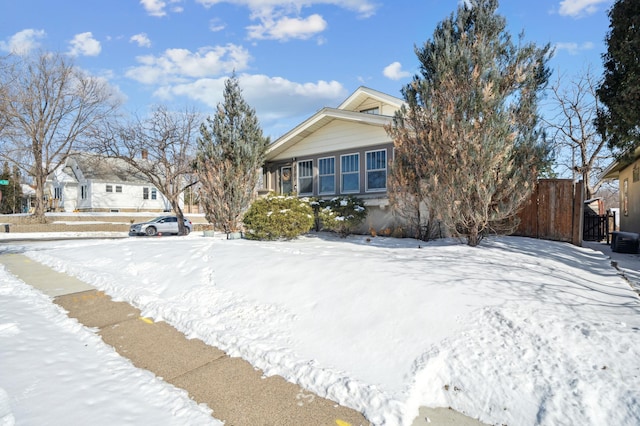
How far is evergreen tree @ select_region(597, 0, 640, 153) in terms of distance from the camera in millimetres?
8453

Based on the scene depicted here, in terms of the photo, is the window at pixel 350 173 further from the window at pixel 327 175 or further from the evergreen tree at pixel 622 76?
the evergreen tree at pixel 622 76

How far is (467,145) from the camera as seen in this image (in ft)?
27.0

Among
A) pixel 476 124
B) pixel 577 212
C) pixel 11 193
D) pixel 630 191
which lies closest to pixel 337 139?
pixel 476 124

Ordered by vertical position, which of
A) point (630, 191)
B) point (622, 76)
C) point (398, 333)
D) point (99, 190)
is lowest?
point (398, 333)

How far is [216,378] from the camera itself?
3.57 meters

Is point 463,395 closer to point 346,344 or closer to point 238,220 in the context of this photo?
point 346,344

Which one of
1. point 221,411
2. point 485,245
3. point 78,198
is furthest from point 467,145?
point 78,198

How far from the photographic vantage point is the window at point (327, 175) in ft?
48.0

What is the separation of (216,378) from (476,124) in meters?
7.40

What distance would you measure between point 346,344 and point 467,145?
6003mm

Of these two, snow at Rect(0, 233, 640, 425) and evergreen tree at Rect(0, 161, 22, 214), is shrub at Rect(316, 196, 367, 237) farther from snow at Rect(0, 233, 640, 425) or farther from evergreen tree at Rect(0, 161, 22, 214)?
evergreen tree at Rect(0, 161, 22, 214)

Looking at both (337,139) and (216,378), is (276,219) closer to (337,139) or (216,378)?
(337,139)

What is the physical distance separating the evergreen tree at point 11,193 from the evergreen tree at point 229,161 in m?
34.6

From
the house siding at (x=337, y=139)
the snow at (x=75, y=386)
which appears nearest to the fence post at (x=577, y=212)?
the house siding at (x=337, y=139)
